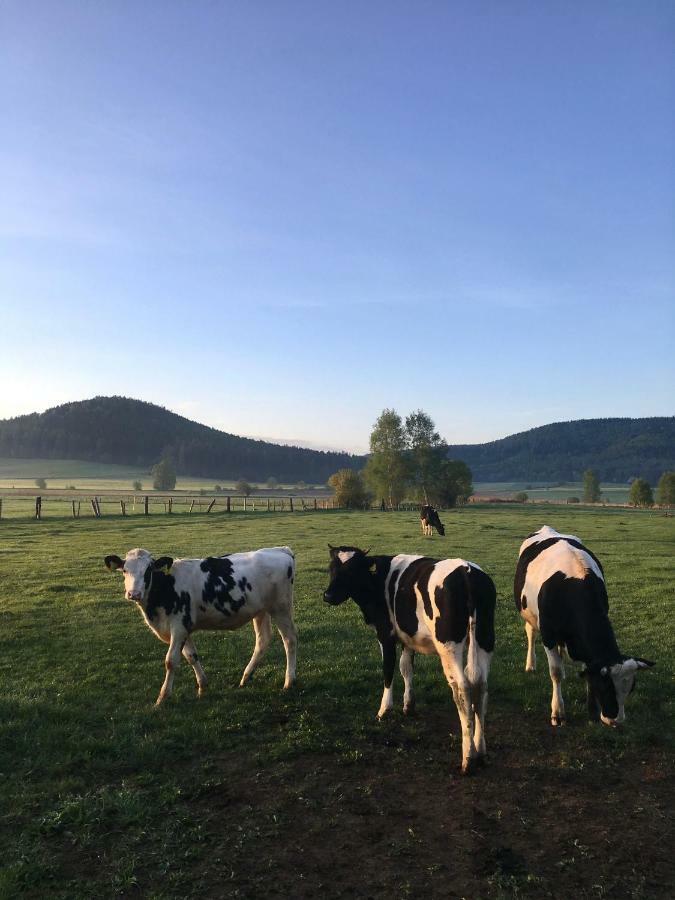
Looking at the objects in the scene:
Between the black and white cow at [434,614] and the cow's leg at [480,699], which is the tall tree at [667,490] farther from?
the cow's leg at [480,699]

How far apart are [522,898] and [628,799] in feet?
6.63

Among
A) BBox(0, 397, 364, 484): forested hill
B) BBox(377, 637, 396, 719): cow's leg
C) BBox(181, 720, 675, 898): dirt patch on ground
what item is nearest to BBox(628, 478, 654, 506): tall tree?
BBox(377, 637, 396, 719): cow's leg

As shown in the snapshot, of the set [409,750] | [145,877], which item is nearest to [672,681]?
[409,750]

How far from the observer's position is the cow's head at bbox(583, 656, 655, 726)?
6.27 m

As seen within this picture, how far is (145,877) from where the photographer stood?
461 cm

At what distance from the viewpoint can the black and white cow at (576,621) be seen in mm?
6320

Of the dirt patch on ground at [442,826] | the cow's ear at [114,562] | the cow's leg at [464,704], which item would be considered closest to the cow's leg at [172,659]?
the cow's ear at [114,562]

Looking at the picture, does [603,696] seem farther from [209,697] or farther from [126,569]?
[126,569]

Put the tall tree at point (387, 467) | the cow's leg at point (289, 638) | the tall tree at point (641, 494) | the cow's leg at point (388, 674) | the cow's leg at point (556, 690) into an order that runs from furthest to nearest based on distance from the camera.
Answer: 1. the tall tree at point (641, 494)
2. the tall tree at point (387, 467)
3. the cow's leg at point (289, 638)
4. the cow's leg at point (388, 674)
5. the cow's leg at point (556, 690)

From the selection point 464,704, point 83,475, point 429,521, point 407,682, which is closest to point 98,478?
point 83,475

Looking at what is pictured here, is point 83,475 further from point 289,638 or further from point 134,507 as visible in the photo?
point 289,638

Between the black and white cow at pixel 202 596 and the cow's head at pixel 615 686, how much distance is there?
175 inches

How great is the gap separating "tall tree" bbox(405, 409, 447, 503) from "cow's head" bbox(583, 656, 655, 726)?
71411mm

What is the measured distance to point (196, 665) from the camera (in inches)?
342
